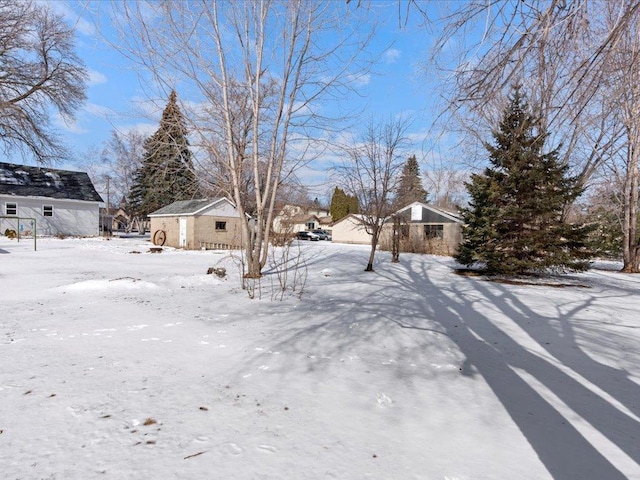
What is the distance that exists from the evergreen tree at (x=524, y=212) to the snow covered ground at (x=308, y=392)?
20.0ft

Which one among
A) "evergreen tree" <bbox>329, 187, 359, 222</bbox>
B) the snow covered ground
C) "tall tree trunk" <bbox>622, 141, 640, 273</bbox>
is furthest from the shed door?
"evergreen tree" <bbox>329, 187, 359, 222</bbox>

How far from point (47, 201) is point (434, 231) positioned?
2998 centimetres

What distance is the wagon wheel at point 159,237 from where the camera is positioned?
2508 centimetres

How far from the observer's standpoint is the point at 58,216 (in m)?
27.8

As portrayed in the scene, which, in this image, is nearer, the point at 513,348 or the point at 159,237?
the point at 513,348

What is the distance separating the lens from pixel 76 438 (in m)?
2.26

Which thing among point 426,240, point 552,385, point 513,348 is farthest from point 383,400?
point 426,240

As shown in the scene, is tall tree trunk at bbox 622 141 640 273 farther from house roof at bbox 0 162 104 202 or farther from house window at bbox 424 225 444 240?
house roof at bbox 0 162 104 202

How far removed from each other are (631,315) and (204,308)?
8.35m

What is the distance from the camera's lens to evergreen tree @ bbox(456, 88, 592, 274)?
12250 mm

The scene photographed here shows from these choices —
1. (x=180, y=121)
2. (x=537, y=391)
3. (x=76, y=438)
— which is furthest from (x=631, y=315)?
(x=180, y=121)

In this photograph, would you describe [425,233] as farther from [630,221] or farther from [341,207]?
[341,207]

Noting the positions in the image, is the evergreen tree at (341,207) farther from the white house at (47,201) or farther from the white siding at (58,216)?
the white siding at (58,216)

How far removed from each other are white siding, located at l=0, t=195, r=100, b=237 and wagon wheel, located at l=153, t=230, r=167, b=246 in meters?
8.12
